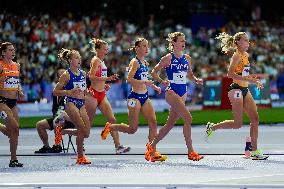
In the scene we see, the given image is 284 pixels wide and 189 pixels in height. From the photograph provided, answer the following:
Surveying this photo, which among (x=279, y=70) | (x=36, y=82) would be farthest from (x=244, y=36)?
(x=279, y=70)

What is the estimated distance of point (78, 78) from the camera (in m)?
17.2

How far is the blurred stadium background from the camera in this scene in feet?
131

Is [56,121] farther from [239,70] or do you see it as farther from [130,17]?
[130,17]

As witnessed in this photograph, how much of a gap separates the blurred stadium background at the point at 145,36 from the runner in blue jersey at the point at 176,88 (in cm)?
1475

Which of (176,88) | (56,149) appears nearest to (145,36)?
(56,149)

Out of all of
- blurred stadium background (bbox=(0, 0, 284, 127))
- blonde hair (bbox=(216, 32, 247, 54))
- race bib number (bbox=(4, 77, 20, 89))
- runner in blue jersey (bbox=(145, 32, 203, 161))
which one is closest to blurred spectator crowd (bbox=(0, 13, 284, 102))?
blurred stadium background (bbox=(0, 0, 284, 127))

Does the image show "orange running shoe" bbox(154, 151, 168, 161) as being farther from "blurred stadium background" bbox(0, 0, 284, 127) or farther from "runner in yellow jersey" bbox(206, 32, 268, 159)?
"blurred stadium background" bbox(0, 0, 284, 127)

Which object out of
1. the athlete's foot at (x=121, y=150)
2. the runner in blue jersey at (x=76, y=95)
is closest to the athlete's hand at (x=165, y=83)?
the runner in blue jersey at (x=76, y=95)

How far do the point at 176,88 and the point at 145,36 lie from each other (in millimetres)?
33706

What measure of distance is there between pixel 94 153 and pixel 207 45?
33.8m

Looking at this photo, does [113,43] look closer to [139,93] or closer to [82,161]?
[139,93]

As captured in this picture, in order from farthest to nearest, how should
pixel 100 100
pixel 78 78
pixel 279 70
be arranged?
pixel 279 70
pixel 100 100
pixel 78 78

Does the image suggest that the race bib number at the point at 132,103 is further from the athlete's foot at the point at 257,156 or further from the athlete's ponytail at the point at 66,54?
the athlete's foot at the point at 257,156

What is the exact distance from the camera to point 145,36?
50.6m
